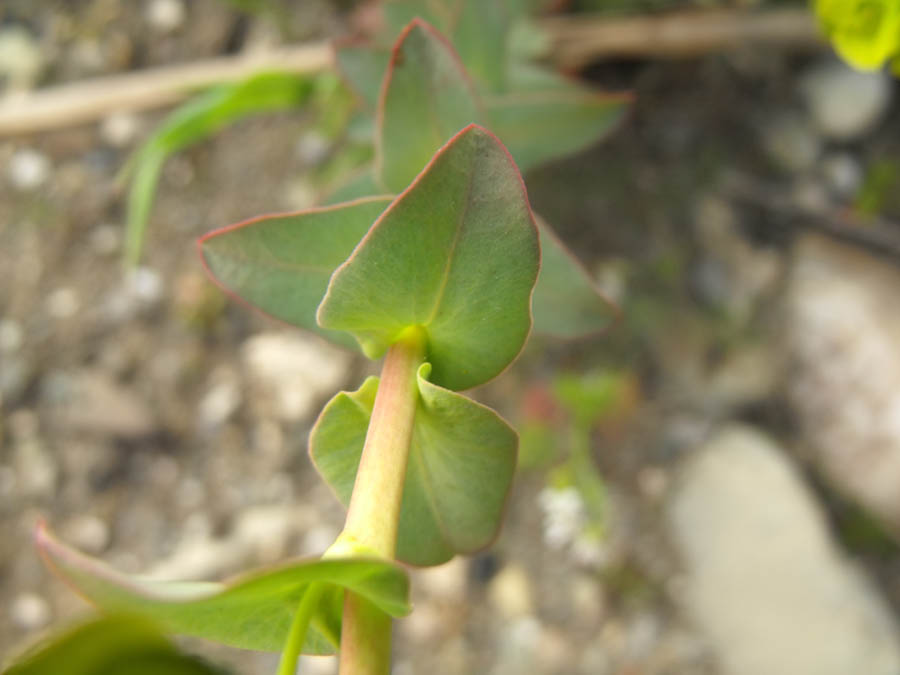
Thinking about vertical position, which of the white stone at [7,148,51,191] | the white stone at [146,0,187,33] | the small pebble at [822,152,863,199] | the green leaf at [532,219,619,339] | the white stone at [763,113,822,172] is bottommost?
the small pebble at [822,152,863,199]

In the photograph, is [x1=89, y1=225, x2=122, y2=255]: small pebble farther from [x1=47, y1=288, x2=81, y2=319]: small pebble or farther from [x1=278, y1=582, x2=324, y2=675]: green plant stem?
[x1=278, y1=582, x2=324, y2=675]: green plant stem

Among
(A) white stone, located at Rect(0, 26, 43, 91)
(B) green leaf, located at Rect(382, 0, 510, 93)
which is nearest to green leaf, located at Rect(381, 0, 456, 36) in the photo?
(B) green leaf, located at Rect(382, 0, 510, 93)

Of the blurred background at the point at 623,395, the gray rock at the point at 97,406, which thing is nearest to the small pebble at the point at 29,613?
the blurred background at the point at 623,395

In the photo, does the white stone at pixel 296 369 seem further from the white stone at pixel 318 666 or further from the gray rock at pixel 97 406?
the white stone at pixel 318 666

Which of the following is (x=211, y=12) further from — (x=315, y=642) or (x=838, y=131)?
(x=315, y=642)

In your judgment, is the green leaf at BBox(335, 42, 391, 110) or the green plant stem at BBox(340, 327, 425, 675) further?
the green leaf at BBox(335, 42, 391, 110)

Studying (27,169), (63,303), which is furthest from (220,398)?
(27,169)

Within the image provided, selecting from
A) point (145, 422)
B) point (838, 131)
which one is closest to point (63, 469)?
point (145, 422)

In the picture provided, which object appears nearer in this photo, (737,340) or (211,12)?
(737,340)
